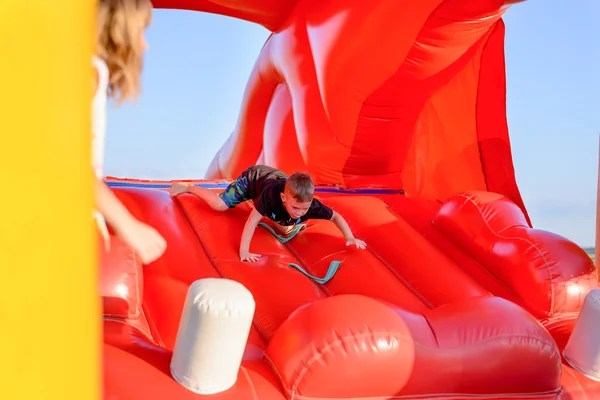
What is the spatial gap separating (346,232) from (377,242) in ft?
0.41

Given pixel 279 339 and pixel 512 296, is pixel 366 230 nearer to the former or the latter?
pixel 512 296

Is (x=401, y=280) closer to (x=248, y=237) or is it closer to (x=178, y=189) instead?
(x=248, y=237)

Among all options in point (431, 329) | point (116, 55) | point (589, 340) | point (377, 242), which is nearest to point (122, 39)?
point (116, 55)

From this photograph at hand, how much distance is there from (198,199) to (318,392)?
128 centimetres

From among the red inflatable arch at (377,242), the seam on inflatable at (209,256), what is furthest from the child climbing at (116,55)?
the seam on inflatable at (209,256)

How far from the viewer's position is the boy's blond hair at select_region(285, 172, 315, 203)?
81.1 inches

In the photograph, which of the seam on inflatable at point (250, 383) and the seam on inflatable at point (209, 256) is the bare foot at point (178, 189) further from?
the seam on inflatable at point (250, 383)

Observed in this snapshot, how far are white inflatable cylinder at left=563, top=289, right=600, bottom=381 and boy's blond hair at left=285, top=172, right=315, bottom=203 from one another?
33.6 inches

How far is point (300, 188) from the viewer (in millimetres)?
2062

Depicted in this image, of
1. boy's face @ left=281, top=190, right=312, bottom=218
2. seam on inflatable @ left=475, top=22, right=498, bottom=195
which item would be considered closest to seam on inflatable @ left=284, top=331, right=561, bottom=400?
boy's face @ left=281, top=190, right=312, bottom=218

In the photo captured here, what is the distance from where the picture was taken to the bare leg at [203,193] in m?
2.37

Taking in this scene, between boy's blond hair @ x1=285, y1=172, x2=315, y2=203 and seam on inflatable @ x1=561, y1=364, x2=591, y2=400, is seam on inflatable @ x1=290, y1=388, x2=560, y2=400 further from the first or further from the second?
boy's blond hair @ x1=285, y1=172, x2=315, y2=203

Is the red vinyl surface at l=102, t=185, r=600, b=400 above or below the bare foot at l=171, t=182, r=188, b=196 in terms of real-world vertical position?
below

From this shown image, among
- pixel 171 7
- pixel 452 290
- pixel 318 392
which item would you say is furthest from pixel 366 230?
pixel 171 7
